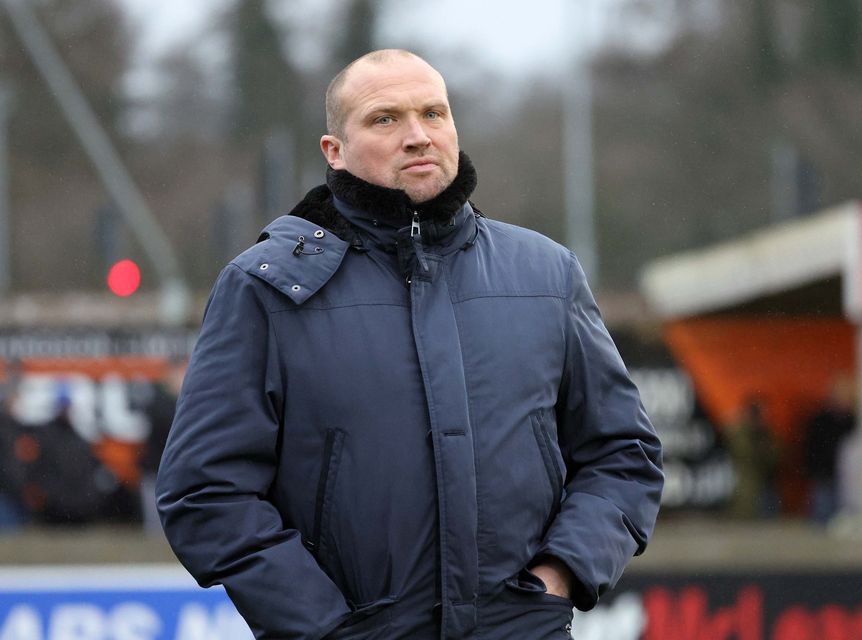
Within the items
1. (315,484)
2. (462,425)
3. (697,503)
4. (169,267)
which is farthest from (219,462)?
(169,267)

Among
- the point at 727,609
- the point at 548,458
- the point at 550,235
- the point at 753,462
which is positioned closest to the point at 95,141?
the point at 550,235

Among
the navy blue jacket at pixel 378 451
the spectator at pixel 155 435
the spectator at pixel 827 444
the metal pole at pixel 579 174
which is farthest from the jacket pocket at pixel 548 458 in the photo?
the metal pole at pixel 579 174

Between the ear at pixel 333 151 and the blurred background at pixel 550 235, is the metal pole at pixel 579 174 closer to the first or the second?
the blurred background at pixel 550 235

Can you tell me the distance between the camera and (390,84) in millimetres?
3105

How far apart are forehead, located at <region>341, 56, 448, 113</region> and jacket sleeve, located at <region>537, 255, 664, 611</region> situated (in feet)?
1.52

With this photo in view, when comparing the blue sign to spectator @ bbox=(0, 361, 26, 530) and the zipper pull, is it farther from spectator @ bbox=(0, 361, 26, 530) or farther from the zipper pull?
spectator @ bbox=(0, 361, 26, 530)

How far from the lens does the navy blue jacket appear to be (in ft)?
9.42

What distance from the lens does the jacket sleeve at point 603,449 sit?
9.97 feet

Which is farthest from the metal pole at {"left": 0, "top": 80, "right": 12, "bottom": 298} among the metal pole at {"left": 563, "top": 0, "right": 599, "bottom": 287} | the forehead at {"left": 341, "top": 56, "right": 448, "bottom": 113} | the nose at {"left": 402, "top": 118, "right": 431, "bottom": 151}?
the nose at {"left": 402, "top": 118, "right": 431, "bottom": 151}

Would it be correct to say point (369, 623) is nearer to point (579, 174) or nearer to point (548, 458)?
point (548, 458)

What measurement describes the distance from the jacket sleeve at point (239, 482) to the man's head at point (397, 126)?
1.11ft

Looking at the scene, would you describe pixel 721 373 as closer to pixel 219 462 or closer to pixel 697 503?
pixel 697 503

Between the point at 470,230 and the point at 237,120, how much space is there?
4106 cm

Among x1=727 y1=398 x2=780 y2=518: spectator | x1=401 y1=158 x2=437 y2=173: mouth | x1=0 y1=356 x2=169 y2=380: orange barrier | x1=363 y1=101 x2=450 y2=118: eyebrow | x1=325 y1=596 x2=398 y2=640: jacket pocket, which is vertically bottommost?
x1=727 y1=398 x2=780 y2=518: spectator
